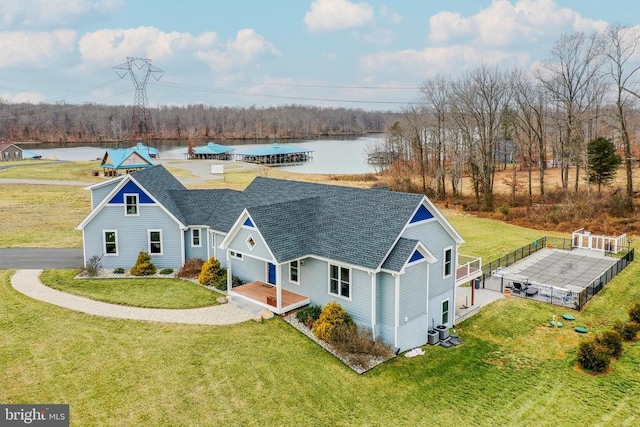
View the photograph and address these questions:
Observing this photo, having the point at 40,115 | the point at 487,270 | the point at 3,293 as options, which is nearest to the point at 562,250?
the point at 487,270

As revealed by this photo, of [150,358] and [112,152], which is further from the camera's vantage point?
[112,152]

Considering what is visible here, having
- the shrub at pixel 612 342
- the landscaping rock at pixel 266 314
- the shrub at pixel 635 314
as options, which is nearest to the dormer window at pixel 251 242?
the landscaping rock at pixel 266 314

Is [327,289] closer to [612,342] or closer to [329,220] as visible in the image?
[329,220]

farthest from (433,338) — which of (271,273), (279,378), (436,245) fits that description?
(271,273)

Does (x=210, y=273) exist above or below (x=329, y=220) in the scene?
below

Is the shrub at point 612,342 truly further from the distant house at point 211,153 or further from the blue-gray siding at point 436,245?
the distant house at point 211,153

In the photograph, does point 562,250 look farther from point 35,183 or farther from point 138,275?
point 35,183
